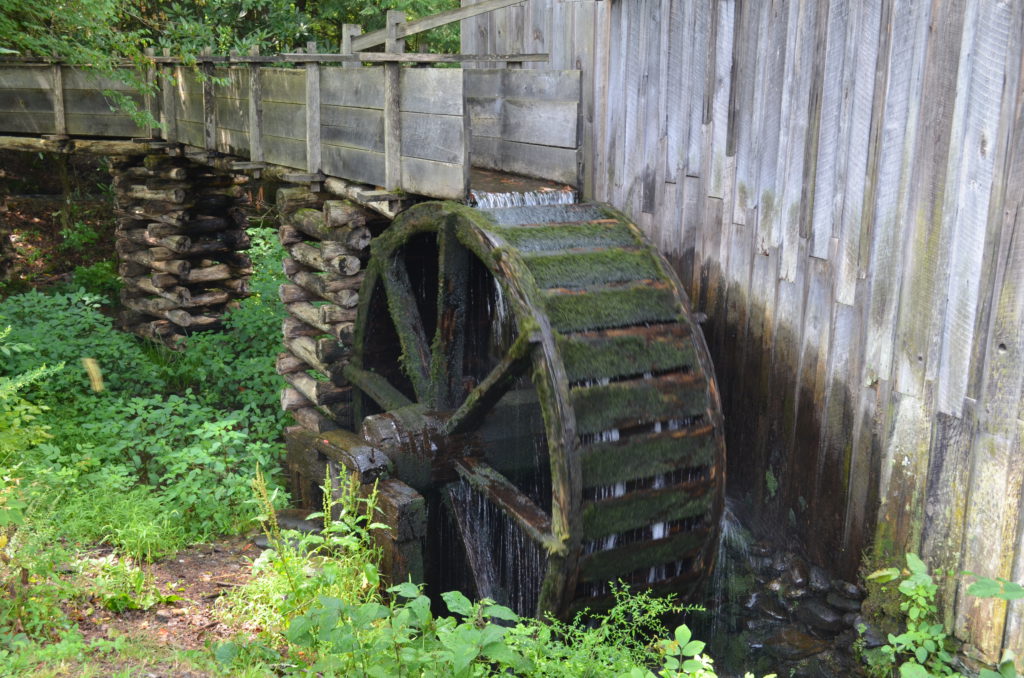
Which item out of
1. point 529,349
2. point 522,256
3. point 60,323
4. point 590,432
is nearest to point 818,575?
point 590,432

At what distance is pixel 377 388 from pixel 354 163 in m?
1.44

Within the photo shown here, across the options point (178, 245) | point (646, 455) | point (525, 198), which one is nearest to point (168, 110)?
point (178, 245)

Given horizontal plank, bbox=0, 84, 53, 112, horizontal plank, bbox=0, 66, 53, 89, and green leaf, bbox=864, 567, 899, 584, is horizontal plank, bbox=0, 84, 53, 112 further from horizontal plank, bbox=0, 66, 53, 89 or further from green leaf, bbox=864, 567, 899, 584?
green leaf, bbox=864, 567, 899, 584

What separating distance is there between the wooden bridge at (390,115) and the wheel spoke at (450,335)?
454 millimetres

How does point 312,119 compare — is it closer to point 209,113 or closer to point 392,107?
point 392,107

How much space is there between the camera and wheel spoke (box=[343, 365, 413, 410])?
6016 millimetres

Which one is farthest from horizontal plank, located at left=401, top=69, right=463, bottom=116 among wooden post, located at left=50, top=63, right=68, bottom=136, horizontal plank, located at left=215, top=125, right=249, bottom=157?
wooden post, located at left=50, top=63, right=68, bottom=136

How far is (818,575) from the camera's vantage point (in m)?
4.39

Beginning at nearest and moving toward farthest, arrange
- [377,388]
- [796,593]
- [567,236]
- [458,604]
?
[458,604] → [796,593] → [567,236] → [377,388]

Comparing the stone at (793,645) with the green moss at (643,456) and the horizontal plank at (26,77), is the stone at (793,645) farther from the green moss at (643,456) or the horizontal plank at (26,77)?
the horizontal plank at (26,77)

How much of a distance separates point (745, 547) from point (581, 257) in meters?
1.66

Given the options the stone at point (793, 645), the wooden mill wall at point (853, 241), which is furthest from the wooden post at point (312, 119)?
the stone at point (793, 645)

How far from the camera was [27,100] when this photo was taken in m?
9.15

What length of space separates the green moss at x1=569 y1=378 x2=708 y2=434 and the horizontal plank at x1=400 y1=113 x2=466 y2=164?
157cm
